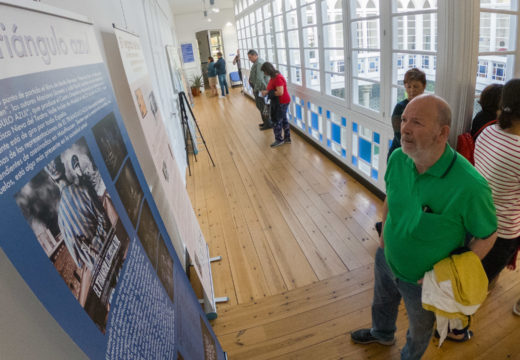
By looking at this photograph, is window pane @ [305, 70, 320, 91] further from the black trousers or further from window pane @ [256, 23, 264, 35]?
the black trousers

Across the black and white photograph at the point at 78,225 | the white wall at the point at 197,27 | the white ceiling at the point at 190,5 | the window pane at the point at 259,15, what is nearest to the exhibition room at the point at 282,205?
the black and white photograph at the point at 78,225

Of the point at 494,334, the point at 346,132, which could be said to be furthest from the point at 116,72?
the point at 346,132

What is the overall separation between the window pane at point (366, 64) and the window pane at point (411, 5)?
0.51m

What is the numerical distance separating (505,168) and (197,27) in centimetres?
1510

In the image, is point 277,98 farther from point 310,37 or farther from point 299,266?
point 299,266

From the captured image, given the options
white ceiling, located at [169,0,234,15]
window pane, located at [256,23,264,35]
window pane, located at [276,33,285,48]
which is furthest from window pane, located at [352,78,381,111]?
white ceiling, located at [169,0,234,15]

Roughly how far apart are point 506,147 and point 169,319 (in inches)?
79.2

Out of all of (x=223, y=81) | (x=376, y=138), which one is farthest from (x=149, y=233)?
(x=223, y=81)

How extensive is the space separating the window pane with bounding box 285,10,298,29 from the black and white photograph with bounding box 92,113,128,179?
530 cm

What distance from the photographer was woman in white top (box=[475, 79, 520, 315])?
5.95ft

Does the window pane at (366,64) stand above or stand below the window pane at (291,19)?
below

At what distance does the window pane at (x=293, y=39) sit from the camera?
5.89m

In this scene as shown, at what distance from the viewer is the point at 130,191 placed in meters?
1.26

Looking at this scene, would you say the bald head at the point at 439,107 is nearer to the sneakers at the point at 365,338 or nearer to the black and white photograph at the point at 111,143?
the black and white photograph at the point at 111,143
